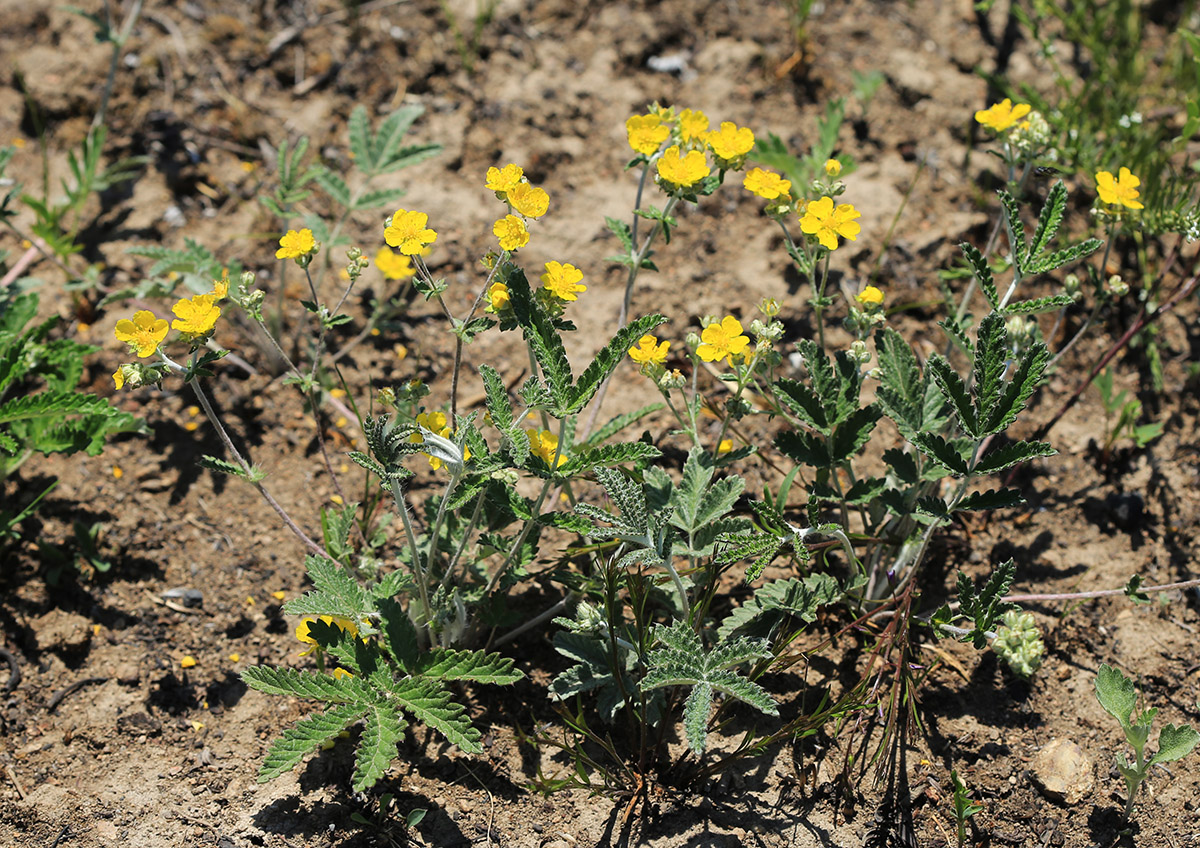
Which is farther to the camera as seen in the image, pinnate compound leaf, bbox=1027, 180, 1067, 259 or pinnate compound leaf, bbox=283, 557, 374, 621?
pinnate compound leaf, bbox=1027, 180, 1067, 259

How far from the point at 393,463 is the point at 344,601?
54 centimetres

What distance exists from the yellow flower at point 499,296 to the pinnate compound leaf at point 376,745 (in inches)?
47.0

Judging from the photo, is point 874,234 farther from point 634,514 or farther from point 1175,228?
point 634,514

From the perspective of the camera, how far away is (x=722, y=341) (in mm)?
2838

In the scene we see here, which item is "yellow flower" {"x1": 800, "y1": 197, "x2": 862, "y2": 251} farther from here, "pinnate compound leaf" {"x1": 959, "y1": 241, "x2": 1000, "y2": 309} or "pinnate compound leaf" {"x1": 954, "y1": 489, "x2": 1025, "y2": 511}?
"pinnate compound leaf" {"x1": 954, "y1": 489, "x2": 1025, "y2": 511}

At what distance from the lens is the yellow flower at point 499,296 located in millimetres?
2674

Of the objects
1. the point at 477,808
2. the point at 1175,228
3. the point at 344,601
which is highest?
the point at 1175,228

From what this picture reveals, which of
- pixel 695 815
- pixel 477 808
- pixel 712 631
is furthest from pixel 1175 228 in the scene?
pixel 477 808

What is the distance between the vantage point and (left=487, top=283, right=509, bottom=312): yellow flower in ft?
8.77

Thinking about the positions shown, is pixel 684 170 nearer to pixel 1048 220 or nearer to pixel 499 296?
pixel 499 296

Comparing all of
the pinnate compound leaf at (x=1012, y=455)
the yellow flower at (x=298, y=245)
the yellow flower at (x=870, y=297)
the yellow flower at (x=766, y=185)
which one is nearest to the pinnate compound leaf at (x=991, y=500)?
the pinnate compound leaf at (x=1012, y=455)

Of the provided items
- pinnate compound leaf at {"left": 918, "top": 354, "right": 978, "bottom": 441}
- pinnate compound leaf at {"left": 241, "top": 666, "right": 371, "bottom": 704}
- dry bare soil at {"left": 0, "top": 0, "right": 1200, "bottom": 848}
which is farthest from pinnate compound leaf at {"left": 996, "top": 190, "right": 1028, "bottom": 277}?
pinnate compound leaf at {"left": 241, "top": 666, "right": 371, "bottom": 704}

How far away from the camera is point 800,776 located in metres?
2.89

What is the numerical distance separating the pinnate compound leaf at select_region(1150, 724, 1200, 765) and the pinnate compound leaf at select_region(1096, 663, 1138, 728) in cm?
11
